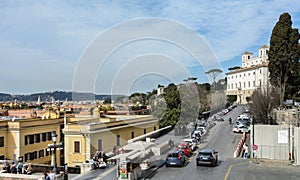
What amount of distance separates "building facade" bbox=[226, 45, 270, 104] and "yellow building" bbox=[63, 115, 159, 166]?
7227 cm

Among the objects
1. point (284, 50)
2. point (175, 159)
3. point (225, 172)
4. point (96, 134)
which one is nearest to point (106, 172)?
point (175, 159)

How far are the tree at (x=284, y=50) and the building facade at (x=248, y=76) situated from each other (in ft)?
A: 191

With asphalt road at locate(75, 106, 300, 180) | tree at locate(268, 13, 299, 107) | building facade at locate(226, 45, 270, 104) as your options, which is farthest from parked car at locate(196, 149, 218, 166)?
building facade at locate(226, 45, 270, 104)

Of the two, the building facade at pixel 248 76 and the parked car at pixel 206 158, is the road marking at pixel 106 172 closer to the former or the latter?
the parked car at pixel 206 158

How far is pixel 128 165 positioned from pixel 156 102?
11.1 metres

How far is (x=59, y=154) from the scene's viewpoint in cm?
3491

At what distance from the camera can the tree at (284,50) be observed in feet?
117

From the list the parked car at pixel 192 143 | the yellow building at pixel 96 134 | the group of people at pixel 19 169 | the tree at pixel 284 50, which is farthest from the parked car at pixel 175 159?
the tree at pixel 284 50

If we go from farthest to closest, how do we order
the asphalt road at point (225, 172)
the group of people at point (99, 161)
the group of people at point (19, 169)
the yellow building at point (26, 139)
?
the yellow building at point (26, 139) → the group of people at point (99, 161) → the group of people at point (19, 169) → the asphalt road at point (225, 172)

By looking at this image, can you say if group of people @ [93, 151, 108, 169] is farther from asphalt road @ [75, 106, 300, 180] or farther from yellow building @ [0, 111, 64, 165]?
yellow building @ [0, 111, 64, 165]

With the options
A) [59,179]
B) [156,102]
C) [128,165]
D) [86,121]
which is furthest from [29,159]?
[128,165]

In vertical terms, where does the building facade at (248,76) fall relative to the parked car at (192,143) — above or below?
above

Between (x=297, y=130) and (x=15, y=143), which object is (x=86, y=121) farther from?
(x=297, y=130)

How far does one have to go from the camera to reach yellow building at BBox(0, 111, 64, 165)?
107 feet
